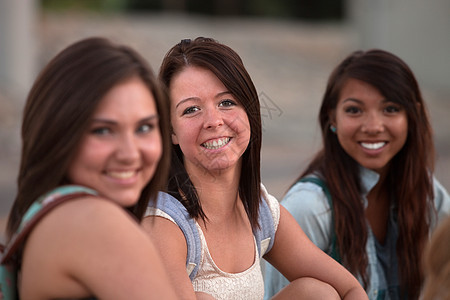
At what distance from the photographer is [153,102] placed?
5.66 ft

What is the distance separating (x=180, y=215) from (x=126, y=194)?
2.13 ft

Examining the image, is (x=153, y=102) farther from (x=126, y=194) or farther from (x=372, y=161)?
(x=372, y=161)

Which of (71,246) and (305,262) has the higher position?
(71,246)

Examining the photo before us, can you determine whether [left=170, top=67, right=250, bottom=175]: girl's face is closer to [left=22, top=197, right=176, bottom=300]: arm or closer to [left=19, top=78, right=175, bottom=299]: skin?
[left=19, top=78, right=175, bottom=299]: skin

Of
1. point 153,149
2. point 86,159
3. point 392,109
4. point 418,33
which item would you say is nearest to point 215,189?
point 153,149

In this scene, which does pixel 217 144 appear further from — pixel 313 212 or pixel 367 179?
pixel 367 179

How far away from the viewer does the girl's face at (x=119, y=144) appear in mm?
1603

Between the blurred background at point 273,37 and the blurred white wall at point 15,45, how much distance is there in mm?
20

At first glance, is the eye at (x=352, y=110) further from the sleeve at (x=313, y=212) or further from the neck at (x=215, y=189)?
the neck at (x=215, y=189)

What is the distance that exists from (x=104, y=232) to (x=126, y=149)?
22 centimetres

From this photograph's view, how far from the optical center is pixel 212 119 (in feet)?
7.86

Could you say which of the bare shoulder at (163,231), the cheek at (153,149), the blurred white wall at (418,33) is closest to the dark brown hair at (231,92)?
the bare shoulder at (163,231)

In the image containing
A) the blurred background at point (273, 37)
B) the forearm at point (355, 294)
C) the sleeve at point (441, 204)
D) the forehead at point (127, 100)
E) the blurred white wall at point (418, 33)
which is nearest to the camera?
the forehead at point (127, 100)

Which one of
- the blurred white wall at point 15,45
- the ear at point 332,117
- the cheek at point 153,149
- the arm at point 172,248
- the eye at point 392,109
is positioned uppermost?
the cheek at point 153,149
